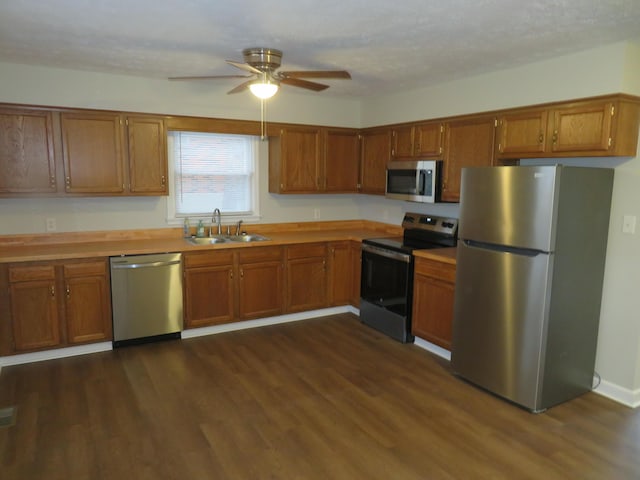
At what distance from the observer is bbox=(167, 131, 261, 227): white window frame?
467cm

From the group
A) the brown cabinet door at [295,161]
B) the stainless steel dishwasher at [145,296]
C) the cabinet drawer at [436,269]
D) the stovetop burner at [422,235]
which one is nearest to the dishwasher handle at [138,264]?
the stainless steel dishwasher at [145,296]

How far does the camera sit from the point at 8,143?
12.4 feet

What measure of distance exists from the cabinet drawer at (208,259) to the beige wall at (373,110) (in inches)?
26.8

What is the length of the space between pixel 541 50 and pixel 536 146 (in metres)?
0.67

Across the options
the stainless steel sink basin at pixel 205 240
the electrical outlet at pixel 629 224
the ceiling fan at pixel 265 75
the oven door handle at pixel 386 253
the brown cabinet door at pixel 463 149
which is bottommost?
the oven door handle at pixel 386 253

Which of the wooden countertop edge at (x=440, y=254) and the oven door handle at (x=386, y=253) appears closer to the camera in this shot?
the wooden countertop edge at (x=440, y=254)

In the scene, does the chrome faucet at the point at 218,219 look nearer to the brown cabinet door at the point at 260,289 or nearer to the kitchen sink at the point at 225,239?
the kitchen sink at the point at 225,239

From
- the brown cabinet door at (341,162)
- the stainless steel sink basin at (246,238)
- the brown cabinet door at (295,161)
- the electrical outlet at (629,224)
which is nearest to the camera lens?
the electrical outlet at (629,224)

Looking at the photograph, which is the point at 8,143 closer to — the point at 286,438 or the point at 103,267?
the point at 103,267

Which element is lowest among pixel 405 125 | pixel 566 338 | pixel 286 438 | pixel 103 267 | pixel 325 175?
pixel 286 438

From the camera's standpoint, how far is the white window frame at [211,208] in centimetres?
467

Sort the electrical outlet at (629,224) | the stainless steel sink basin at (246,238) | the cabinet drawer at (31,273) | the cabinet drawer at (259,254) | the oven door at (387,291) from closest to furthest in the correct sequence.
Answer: the electrical outlet at (629,224) < the cabinet drawer at (31,273) < the oven door at (387,291) < the cabinet drawer at (259,254) < the stainless steel sink basin at (246,238)

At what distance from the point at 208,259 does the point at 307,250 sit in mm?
1064

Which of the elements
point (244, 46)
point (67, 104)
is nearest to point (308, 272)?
point (244, 46)
